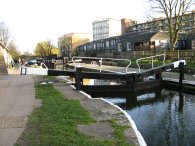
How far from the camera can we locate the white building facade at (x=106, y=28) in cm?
18012

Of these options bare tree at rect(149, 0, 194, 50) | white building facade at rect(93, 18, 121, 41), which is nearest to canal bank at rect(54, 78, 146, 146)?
bare tree at rect(149, 0, 194, 50)

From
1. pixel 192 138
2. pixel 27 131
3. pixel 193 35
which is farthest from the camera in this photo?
pixel 193 35

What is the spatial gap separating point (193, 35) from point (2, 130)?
2098 inches

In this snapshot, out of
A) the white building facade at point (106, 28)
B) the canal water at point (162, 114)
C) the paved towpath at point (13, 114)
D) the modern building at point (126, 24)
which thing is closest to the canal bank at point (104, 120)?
the canal water at point (162, 114)

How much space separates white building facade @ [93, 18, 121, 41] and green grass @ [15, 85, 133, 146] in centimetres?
16867

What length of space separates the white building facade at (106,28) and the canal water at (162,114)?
159 meters

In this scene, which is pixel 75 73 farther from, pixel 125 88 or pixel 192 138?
pixel 192 138

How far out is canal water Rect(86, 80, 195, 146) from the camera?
10.4 metres

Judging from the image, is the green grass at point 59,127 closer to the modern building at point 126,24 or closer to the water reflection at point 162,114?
the water reflection at point 162,114

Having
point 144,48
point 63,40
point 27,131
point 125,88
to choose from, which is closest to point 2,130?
point 27,131

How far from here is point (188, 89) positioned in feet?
68.6

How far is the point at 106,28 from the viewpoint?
18212 centimetres

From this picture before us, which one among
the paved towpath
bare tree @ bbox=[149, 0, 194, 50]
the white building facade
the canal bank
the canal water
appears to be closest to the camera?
the paved towpath

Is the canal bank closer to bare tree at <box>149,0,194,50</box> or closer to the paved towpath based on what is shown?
the paved towpath
